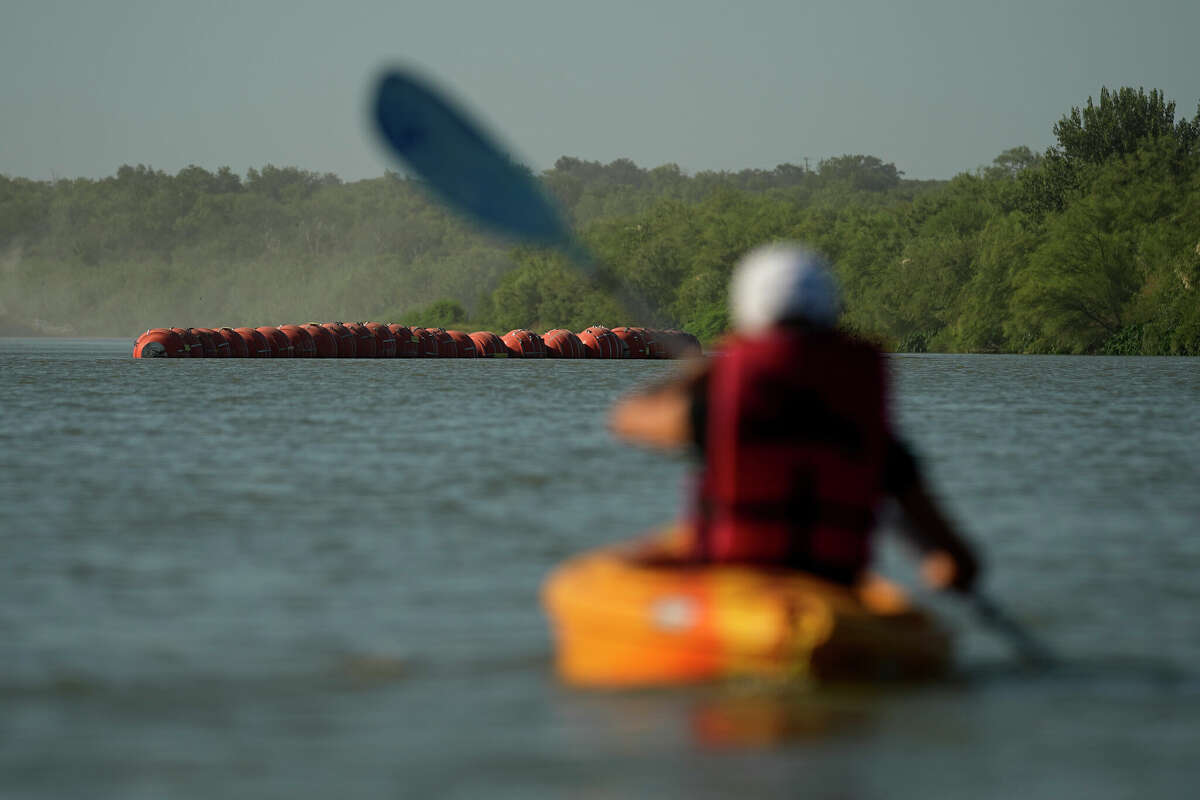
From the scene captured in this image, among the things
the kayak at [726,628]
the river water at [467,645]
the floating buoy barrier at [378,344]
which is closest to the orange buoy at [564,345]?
the floating buoy barrier at [378,344]

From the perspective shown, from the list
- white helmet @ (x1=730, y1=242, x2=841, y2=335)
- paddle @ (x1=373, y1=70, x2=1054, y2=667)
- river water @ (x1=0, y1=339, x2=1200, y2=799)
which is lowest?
river water @ (x1=0, y1=339, x2=1200, y2=799)

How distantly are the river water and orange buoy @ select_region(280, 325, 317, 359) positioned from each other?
156ft

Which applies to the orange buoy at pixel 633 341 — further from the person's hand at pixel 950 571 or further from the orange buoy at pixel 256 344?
the person's hand at pixel 950 571

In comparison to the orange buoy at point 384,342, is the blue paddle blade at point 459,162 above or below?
above

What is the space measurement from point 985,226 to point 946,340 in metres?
14.4

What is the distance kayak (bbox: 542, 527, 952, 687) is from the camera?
6570 mm

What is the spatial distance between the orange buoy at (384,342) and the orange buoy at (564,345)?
20.6ft

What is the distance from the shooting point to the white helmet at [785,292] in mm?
6238

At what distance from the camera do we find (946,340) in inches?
4006

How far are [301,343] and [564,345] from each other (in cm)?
1121

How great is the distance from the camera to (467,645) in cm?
818

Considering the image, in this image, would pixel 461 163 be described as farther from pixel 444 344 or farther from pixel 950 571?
A: pixel 444 344

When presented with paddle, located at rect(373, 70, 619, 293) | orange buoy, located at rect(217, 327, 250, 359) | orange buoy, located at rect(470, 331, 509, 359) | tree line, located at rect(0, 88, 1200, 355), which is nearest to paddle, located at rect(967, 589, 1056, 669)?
paddle, located at rect(373, 70, 619, 293)

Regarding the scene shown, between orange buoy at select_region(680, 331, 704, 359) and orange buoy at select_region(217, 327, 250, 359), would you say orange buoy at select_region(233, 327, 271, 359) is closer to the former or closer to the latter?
orange buoy at select_region(217, 327, 250, 359)
